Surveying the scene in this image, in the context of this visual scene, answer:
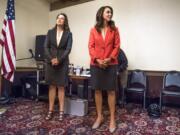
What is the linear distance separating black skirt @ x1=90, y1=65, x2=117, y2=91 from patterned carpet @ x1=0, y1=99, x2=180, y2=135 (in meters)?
0.52

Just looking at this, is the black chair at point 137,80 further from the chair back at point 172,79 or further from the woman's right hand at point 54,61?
the woman's right hand at point 54,61

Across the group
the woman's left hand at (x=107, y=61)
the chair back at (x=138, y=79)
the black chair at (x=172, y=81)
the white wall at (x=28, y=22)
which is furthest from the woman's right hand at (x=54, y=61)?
the white wall at (x=28, y=22)

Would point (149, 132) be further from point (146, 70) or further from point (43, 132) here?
point (146, 70)

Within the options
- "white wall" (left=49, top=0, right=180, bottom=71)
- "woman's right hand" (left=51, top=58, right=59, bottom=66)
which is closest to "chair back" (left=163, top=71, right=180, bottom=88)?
"white wall" (left=49, top=0, right=180, bottom=71)

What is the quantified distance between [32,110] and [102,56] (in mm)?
1687

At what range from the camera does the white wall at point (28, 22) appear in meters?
4.86

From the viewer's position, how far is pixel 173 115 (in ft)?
10.8

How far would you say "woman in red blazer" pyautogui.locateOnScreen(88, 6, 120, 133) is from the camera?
2498 mm

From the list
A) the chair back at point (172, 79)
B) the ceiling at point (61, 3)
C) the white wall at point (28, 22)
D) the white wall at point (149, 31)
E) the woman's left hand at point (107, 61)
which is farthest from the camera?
the ceiling at point (61, 3)

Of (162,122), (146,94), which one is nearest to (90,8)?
(146,94)

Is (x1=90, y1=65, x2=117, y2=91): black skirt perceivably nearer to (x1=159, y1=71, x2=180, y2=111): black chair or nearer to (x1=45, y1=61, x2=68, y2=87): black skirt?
(x1=45, y1=61, x2=68, y2=87): black skirt

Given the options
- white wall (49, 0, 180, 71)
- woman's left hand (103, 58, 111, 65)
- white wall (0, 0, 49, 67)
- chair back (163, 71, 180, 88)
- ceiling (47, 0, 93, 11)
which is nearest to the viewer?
woman's left hand (103, 58, 111, 65)

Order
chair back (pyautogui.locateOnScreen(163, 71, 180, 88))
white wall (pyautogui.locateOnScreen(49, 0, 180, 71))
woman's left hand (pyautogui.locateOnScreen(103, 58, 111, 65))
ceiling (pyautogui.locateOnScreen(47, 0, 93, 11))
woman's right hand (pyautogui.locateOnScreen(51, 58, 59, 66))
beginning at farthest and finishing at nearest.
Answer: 1. ceiling (pyautogui.locateOnScreen(47, 0, 93, 11))
2. white wall (pyautogui.locateOnScreen(49, 0, 180, 71))
3. chair back (pyautogui.locateOnScreen(163, 71, 180, 88))
4. woman's right hand (pyautogui.locateOnScreen(51, 58, 59, 66))
5. woman's left hand (pyautogui.locateOnScreen(103, 58, 111, 65))

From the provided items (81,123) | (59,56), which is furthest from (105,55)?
(81,123)
